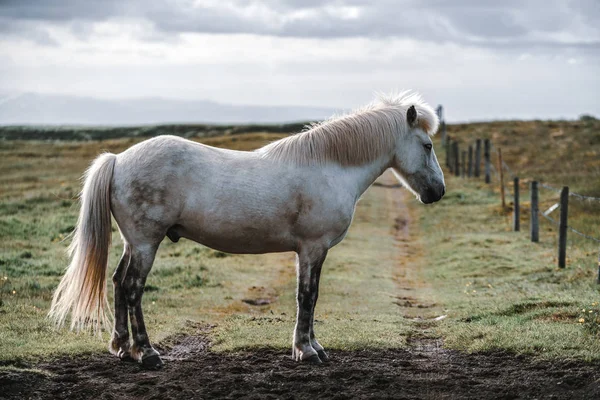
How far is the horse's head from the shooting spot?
8586 mm

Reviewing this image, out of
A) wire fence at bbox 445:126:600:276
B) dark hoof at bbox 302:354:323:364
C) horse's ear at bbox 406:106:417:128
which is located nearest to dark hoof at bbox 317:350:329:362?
dark hoof at bbox 302:354:323:364

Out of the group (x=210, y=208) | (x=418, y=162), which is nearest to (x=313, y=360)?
(x=210, y=208)

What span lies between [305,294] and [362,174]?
162 cm

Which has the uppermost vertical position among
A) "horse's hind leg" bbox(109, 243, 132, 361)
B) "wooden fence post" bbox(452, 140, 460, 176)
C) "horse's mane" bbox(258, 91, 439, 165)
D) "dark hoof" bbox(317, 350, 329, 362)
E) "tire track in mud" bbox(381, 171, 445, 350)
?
"horse's mane" bbox(258, 91, 439, 165)

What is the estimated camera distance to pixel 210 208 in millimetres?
7715

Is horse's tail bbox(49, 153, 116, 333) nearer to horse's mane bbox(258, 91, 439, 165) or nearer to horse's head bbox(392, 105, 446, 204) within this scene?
horse's mane bbox(258, 91, 439, 165)

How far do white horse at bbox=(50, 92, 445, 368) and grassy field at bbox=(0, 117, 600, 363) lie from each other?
815 mm

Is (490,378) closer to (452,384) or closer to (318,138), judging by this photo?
(452,384)

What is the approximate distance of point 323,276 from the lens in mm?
15477

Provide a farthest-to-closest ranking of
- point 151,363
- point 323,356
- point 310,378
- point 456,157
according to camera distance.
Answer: point 456,157 < point 323,356 < point 151,363 < point 310,378

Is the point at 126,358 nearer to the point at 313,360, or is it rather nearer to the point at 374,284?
the point at 313,360

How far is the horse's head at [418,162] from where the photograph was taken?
338 inches

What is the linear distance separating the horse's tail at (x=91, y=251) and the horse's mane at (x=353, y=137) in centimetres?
187

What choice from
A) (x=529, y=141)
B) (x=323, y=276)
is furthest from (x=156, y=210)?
(x=529, y=141)
